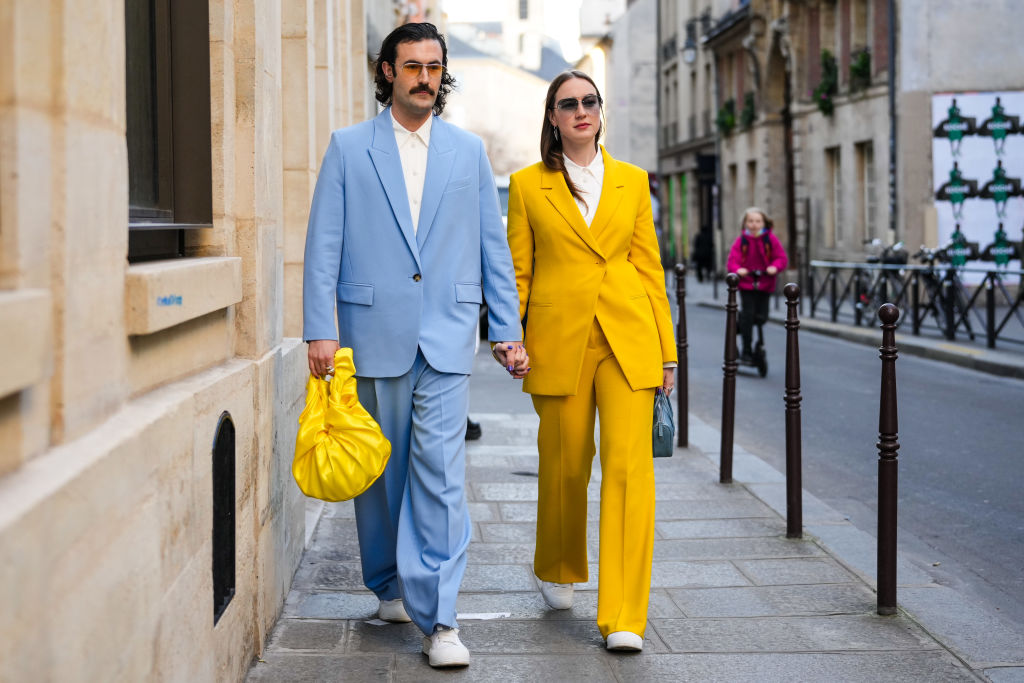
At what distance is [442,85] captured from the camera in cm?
491

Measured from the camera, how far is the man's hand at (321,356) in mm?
4301

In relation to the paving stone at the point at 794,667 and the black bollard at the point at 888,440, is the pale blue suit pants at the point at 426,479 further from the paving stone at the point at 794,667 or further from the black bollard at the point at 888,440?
the black bollard at the point at 888,440

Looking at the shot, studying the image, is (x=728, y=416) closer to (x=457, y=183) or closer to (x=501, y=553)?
(x=501, y=553)

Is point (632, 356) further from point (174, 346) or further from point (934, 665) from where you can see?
point (174, 346)

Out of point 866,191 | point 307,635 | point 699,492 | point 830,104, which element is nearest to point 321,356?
point 307,635

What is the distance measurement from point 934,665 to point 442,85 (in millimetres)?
2658

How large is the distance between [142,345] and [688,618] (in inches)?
99.5

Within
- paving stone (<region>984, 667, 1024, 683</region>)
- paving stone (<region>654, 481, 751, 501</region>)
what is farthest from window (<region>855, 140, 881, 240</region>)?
paving stone (<region>984, 667, 1024, 683</region>)

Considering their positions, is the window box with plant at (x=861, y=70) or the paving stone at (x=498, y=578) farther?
the window box with plant at (x=861, y=70)

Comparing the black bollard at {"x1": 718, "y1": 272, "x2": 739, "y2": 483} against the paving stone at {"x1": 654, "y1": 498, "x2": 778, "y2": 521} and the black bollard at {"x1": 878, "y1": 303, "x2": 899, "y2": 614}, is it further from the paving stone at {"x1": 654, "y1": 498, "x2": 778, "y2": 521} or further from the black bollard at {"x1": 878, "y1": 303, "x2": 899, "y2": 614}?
the black bollard at {"x1": 878, "y1": 303, "x2": 899, "y2": 614}

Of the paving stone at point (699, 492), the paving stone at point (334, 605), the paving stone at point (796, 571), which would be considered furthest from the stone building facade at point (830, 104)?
the paving stone at point (334, 605)

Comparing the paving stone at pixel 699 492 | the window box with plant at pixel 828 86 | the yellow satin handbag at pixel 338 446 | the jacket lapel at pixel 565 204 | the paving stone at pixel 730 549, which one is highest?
the window box with plant at pixel 828 86

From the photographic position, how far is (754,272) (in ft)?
45.5

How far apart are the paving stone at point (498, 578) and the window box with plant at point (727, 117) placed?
1338 inches
